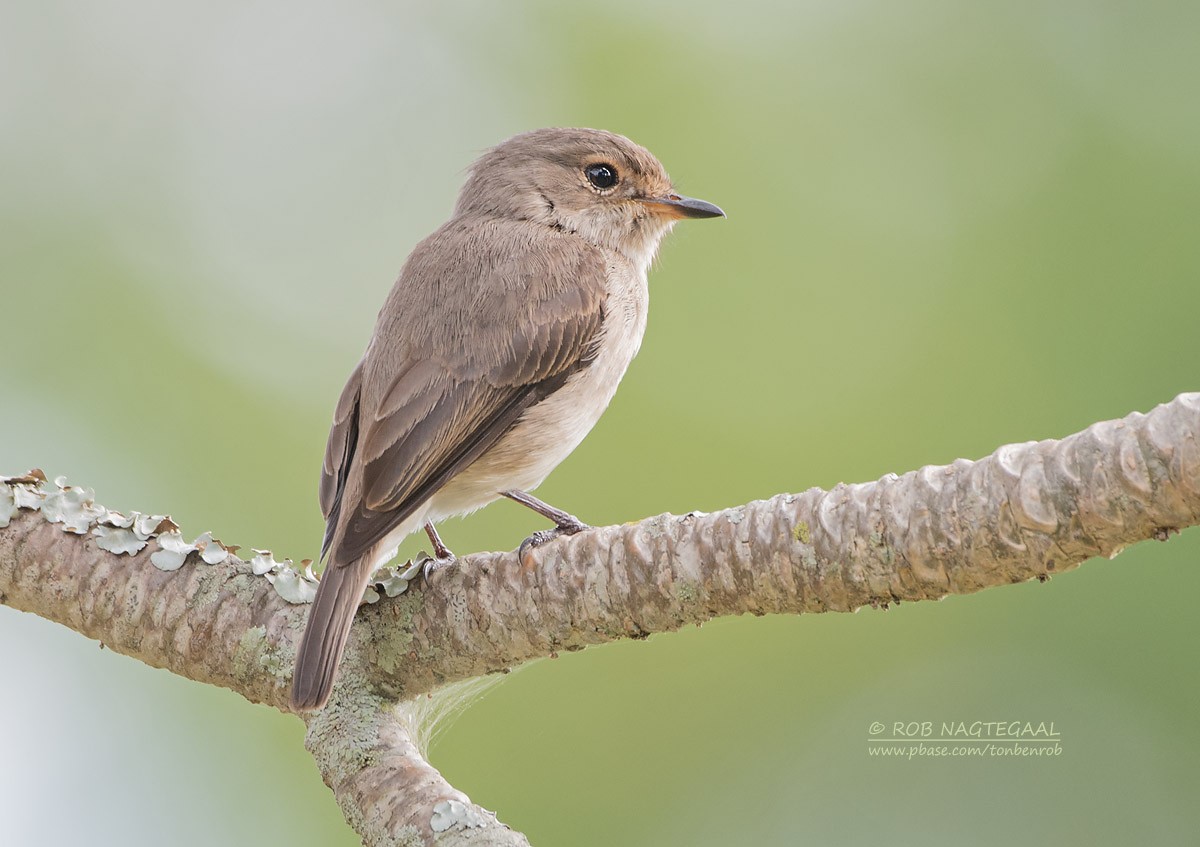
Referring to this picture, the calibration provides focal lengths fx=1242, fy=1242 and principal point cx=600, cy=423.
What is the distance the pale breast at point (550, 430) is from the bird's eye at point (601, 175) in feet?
2.29

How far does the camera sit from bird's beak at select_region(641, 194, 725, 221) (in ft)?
17.3

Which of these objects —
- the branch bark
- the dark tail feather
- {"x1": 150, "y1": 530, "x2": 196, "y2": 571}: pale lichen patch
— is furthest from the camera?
{"x1": 150, "y1": 530, "x2": 196, "y2": 571}: pale lichen patch

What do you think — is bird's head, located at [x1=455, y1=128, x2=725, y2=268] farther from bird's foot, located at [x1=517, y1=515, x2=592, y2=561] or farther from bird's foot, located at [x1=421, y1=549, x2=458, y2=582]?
bird's foot, located at [x1=421, y1=549, x2=458, y2=582]

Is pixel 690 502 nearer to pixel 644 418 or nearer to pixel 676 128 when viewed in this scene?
pixel 644 418

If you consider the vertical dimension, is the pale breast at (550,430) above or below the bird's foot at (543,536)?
above

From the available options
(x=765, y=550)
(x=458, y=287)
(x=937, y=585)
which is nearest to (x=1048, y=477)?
(x=937, y=585)

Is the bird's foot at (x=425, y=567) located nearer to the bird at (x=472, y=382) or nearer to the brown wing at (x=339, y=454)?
the bird at (x=472, y=382)

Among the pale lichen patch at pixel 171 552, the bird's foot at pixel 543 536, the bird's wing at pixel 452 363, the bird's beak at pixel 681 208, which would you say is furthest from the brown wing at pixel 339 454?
the bird's beak at pixel 681 208

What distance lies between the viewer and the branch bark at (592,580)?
243 cm

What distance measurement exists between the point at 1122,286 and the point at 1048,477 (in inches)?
119

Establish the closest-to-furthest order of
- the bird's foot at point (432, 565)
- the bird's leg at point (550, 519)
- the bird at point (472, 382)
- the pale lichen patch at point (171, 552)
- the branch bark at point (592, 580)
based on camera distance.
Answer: the branch bark at point (592, 580) → the bird's leg at point (550, 519) → the bird's foot at point (432, 565) → the pale lichen patch at point (171, 552) → the bird at point (472, 382)

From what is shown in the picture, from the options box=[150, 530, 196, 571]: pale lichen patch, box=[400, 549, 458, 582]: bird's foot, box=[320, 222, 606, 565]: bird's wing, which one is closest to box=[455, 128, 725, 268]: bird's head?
box=[320, 222, 606, 565]: bird's wing

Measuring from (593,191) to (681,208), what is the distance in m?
0.38

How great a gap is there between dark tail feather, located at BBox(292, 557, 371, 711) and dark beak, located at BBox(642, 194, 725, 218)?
2394mm
